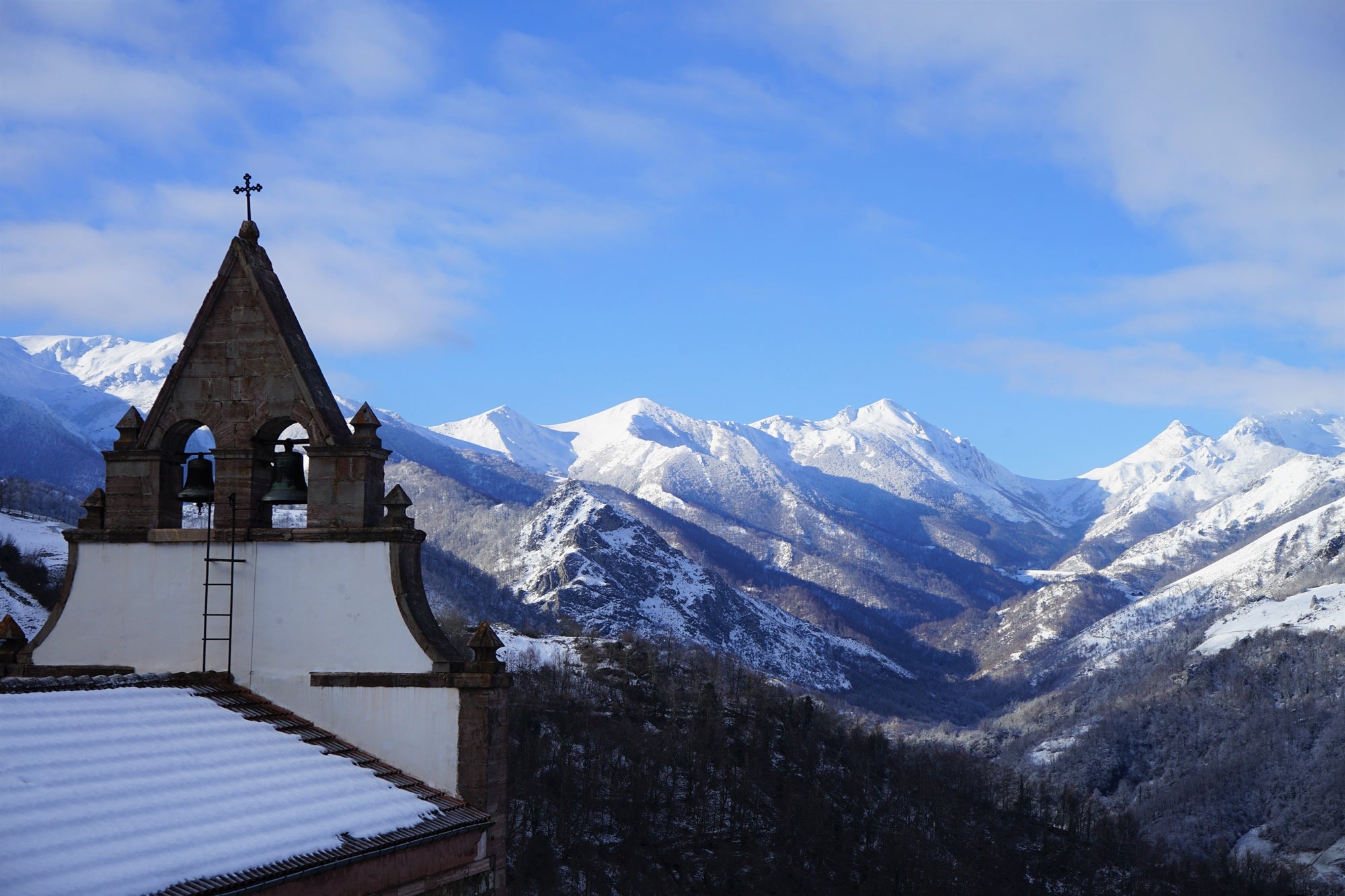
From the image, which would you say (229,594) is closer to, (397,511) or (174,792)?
(397,511)

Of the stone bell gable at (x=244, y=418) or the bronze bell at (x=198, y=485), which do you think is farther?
the bronze bell at (x=198, y=485)

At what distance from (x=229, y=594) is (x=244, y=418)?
11.7 ft

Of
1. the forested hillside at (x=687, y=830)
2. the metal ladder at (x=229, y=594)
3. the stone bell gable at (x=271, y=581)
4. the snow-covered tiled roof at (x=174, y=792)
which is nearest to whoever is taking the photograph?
the snow-covered tiled roof at (x=174, y=792)

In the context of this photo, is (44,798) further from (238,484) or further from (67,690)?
(238,484)

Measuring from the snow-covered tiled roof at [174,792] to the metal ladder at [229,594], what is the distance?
651mm

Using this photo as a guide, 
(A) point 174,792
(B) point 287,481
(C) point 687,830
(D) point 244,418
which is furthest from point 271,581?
(C) point 687,830

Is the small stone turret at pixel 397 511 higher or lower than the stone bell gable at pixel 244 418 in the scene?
lower

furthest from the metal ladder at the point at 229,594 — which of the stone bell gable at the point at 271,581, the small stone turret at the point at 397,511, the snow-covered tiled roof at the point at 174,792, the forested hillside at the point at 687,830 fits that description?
the forested hillside at the point at 687,830

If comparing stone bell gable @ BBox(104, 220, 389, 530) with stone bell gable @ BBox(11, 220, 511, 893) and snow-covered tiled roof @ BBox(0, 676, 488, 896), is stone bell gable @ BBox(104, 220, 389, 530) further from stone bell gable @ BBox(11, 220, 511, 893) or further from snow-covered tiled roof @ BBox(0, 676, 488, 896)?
snow-covered tiled roof @ BBox(0, 676, 488, 896)

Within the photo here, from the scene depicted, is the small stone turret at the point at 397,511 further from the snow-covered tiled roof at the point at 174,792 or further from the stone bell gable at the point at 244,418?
the snow-covered tiled roof at the point at 174,792

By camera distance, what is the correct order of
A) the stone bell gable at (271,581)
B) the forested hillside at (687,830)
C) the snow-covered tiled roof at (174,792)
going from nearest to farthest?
the snow-covered tiled roof at (174,792), the stone bell gable at (271,581), the forested hillside at (687,830)

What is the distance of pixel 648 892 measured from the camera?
5797 inches

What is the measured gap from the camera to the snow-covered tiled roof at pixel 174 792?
53.3ft

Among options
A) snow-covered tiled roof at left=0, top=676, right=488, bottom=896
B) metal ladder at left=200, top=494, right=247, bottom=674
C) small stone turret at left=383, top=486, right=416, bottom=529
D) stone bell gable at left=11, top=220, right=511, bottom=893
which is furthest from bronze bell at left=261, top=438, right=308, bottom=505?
snow-covered tiled roof at left=0, top=676, right=488, bottom=896
